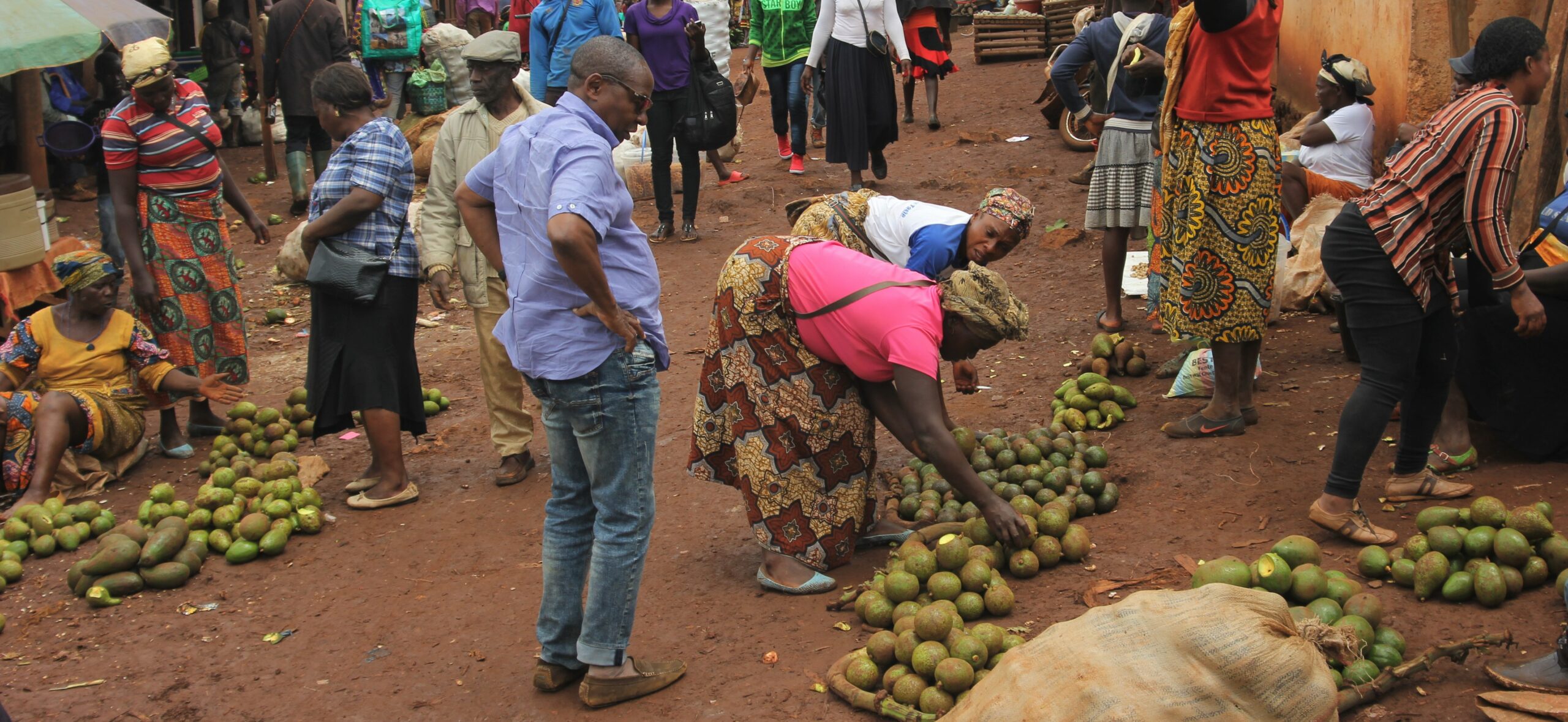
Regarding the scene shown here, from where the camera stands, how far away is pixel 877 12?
10.4m

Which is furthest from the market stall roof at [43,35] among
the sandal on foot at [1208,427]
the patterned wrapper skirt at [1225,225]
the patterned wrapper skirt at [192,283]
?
the sandal on foot at [1208,427]

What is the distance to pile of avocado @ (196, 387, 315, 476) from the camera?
6441 mm

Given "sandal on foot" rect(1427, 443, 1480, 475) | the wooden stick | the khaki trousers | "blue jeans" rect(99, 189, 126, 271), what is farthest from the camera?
"blue jeans" rect(99, 189, 126, 271)

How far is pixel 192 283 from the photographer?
673 cm

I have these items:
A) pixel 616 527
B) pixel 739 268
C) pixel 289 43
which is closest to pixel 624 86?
pixel 739 268

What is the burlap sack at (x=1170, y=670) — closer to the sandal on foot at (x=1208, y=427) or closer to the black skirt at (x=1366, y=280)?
the black skirt at (x=1366, y=280)

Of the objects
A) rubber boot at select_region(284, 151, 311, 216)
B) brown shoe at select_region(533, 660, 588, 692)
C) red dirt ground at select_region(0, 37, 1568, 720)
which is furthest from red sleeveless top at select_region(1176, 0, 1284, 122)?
rubber boot at select_region(284, 151, 311, 216)

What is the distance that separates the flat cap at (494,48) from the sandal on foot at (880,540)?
2.75 metres

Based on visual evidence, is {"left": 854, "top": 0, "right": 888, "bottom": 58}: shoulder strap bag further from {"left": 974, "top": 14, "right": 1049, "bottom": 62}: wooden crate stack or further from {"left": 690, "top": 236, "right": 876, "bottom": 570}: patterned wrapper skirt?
{"left": 974, "top": 14, "right": 1049, "bottom": 62}: wooden crate stack

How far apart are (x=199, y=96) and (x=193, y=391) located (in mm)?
1700

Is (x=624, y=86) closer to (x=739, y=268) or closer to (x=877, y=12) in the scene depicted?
(x=739, y=268)

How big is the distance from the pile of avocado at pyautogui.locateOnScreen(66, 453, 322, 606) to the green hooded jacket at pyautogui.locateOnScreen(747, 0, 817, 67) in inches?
277

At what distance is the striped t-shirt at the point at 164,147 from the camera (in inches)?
252

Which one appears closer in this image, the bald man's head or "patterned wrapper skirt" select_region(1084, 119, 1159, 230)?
the bald man's head
